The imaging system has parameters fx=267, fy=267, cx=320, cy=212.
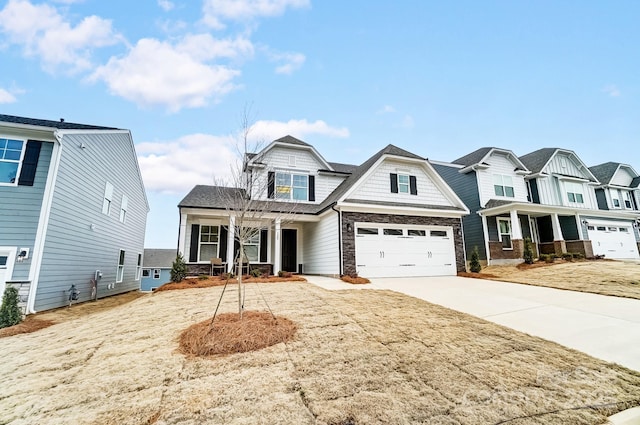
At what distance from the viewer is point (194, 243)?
12891 mm

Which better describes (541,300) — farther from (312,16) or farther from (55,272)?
(55,272)

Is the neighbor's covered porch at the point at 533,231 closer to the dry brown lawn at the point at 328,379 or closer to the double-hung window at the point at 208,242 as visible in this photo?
the dry brown lawn at the point at 328,379

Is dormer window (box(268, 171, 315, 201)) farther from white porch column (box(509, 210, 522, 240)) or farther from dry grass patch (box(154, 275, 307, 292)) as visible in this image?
white porch column (box(509, 210, 522, 240))

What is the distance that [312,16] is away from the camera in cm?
1069

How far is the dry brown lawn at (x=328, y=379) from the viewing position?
2.54 meters

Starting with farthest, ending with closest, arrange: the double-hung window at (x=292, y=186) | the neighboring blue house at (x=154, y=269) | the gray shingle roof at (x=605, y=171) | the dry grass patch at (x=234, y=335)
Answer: the neighboring blue house at (x=154, y=269), the gray shingle roof at (x=605, y=171), the double-hung window at (x=292, y=186), the dry grass patch at (x=234, y=335)

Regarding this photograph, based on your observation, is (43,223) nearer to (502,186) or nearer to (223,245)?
(223,245)

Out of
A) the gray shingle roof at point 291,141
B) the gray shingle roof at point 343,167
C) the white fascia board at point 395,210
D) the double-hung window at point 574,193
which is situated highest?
the gray shingle roof at point 291,141

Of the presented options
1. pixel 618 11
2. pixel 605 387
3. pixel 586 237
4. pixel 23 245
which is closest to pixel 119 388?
pixel 605 387

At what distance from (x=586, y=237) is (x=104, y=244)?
2714 cm

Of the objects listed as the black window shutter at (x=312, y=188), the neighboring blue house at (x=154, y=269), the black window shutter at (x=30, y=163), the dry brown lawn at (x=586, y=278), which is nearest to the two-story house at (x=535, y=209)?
the dry brown lawn at (x=586, y=278)

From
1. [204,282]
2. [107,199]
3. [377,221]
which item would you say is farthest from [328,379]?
[107,199]

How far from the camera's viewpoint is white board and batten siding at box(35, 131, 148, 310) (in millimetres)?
8734

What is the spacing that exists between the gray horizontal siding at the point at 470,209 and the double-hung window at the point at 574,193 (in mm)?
7912
